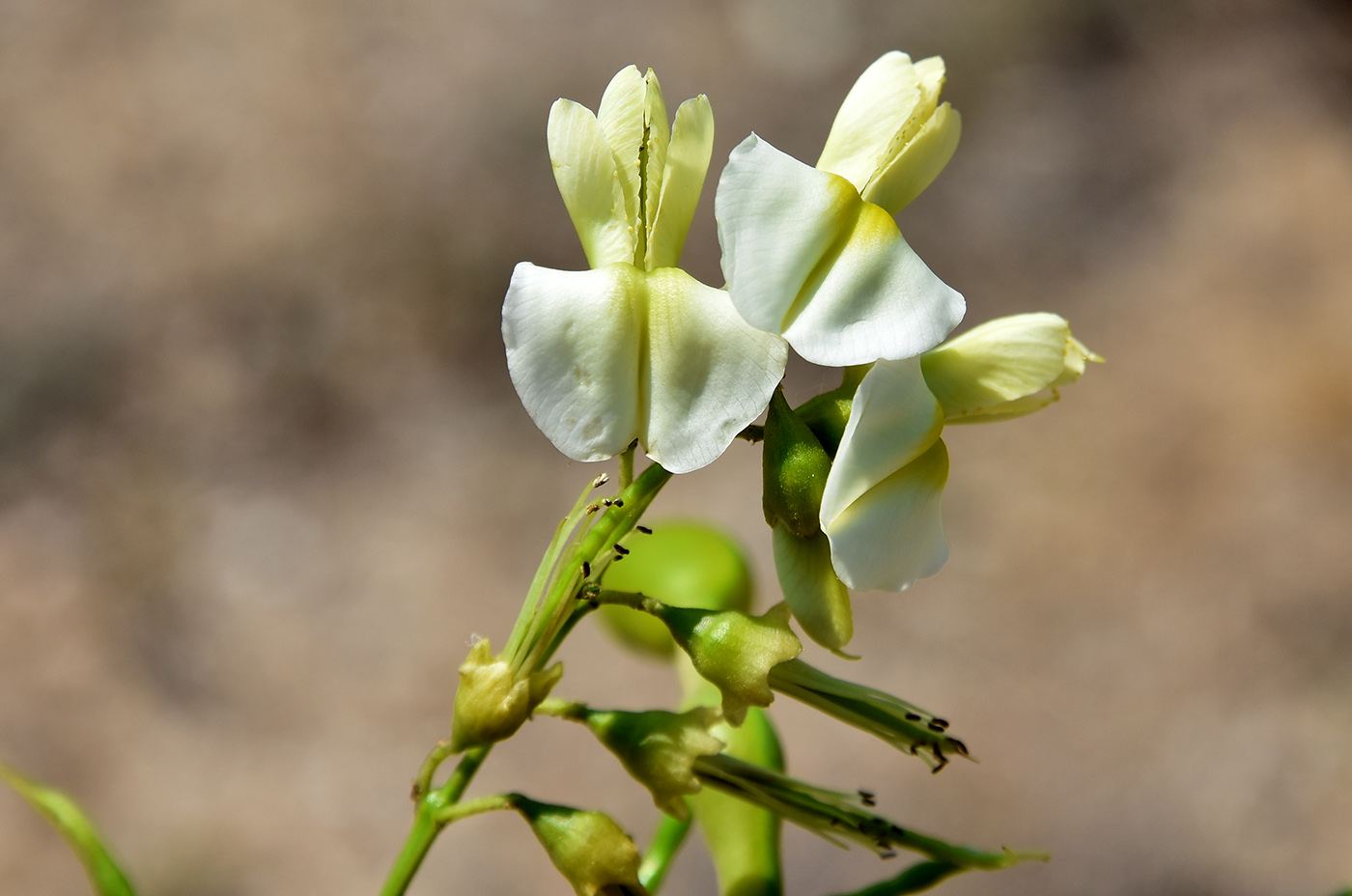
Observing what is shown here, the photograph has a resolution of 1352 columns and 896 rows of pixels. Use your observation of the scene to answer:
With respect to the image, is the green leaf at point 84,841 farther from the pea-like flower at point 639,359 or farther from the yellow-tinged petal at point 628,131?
the yellow-tinged petal at point 628,131

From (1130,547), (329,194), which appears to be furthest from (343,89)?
(1130,547)

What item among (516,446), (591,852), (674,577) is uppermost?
(516,446)

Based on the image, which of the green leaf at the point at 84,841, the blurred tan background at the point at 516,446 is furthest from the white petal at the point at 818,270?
the blurred tan background at the point at 516,446

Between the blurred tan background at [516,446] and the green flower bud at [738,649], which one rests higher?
the blurred tan background at [516,446]

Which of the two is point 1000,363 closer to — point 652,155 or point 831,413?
point 831,413


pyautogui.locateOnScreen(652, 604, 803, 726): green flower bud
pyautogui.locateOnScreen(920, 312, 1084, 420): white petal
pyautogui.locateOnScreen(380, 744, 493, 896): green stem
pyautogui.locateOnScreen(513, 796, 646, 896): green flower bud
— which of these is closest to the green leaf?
pyautogui.locateOnScreen(380, 744, 493, 896): green stem

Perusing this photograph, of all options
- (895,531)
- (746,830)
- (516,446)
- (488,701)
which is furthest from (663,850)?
(516,446)

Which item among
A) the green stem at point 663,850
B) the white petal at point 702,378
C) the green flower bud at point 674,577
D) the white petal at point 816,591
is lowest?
the green stem at point 663,850
